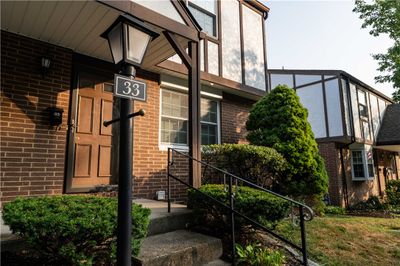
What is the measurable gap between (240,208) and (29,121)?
136 inches

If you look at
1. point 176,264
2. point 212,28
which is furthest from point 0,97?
point 212,28

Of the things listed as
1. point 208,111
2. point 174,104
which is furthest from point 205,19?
point 174,104

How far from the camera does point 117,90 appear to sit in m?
2.01

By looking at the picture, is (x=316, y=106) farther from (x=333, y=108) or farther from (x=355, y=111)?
(x=355, y=111)

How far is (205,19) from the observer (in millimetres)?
6922

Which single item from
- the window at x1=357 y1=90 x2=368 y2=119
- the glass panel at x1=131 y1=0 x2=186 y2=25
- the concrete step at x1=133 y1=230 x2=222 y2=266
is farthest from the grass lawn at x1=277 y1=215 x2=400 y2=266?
the window at x1=357 y1=90 x2=368 y2=119

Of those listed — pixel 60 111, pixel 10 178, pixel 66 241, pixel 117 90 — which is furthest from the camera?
pixel 60 111

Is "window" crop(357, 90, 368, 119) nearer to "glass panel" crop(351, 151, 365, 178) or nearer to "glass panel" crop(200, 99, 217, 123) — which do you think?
"glass panel" crop(351, 151, 365, 178)

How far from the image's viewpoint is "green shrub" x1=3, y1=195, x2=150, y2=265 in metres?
2.18

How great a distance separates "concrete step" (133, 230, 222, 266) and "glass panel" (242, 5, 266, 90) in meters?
5.28

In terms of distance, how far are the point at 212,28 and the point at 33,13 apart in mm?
4475

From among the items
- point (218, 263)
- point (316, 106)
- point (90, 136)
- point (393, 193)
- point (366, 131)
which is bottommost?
point (393, 193)

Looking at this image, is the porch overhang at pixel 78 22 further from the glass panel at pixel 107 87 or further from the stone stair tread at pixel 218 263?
the stone stair tread at pixel 218 263

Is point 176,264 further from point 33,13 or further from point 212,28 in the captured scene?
point 212,28
